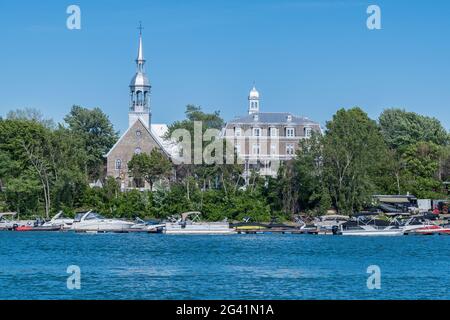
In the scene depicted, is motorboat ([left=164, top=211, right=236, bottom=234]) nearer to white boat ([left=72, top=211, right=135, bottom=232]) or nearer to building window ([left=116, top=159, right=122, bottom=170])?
white boat ([left=72, top=211, right=135, bottom=232])

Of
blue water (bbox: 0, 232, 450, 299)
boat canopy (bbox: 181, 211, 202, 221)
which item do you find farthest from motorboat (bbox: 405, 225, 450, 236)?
boat canopy (bbox: 181, 211, 202, 221)

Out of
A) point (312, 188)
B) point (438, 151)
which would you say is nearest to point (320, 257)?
point (312, 188)

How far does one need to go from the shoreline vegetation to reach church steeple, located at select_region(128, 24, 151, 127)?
7388 mm

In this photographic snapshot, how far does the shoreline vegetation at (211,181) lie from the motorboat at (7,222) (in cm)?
122

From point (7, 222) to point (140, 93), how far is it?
2435 cm

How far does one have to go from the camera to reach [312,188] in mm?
87500

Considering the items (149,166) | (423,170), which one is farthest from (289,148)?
(149,166)

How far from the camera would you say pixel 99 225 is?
84.2 metres

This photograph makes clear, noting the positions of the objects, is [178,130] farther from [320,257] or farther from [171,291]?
[171,291]

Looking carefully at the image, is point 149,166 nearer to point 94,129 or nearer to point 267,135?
point 267,135

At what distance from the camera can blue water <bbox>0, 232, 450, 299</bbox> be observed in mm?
43031

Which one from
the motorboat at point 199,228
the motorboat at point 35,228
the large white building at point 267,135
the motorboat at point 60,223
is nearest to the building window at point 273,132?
the large white building at point 267,135
